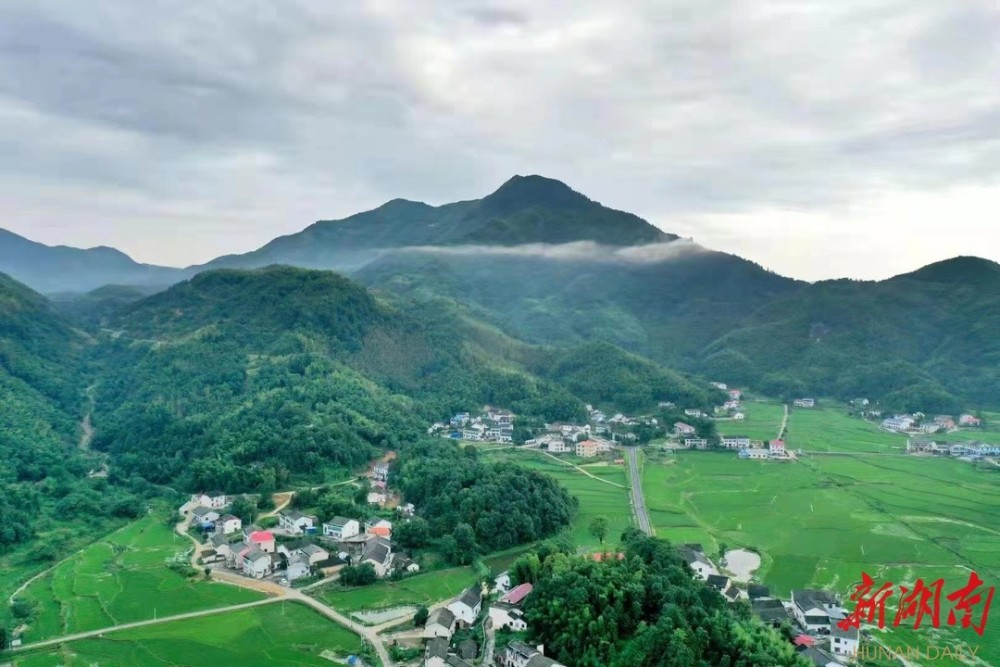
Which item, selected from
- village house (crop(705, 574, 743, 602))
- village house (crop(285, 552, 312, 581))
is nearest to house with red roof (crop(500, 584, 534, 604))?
village house (crop(705, 574, 743, 602))

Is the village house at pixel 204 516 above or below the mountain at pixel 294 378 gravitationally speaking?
below

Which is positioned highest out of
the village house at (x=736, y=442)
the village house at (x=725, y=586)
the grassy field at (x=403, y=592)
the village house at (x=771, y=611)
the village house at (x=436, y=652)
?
the village house at (x=736, y=442)

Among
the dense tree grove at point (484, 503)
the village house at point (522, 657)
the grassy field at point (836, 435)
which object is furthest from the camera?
the grassy field at point (836, 435)

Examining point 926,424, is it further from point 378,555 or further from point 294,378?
point 294,378

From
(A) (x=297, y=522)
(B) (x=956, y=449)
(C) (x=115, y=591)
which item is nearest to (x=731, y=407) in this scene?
(B) (x=956, y=449)

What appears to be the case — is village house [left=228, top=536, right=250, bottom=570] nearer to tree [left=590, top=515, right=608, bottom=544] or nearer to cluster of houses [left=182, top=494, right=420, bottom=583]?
cluster of houses [left=182, top=494, right=420, bottom=583]

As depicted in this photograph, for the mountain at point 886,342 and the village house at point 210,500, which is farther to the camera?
the mountain at point 886,342

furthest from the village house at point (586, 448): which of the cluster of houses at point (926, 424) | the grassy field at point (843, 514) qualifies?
the cluster of houses at point (926, 424)

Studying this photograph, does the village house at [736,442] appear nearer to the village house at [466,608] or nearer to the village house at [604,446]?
the village house at [604,446]
